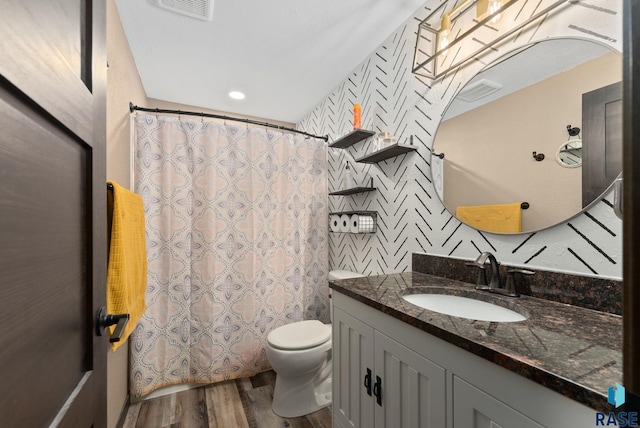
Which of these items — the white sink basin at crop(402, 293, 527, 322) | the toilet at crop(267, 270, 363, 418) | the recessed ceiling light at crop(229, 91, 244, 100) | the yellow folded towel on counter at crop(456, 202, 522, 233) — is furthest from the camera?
the recessed ceiling light at crop(229, 91, 244, 100)

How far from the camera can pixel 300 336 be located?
1.74m

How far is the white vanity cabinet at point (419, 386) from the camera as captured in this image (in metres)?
0.57

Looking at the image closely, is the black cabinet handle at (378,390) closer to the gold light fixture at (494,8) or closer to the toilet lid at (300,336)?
the toilet lid at (300,336)

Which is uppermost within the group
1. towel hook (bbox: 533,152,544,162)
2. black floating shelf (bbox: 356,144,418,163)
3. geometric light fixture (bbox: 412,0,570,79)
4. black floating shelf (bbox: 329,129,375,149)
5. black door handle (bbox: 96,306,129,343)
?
geometric light fixture (bbox: 412,0,570,79)

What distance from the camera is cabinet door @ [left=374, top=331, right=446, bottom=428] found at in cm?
78

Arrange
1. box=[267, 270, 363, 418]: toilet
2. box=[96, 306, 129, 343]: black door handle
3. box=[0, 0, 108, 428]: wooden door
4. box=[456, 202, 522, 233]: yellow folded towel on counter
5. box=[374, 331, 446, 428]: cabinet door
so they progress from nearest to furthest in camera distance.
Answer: box=[0, 0, 108, 428]: wooden door
box=[96, 306, 129, 343]: black door handle
box=[374, 331, 446, 428]: cabinet door
box=[456, 202, 522, 233]: yellow folded towel on counter
box=[267, 270, 363, 418]: toilet

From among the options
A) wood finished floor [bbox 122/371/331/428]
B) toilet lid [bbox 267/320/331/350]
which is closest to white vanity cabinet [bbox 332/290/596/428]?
toilet lid [bbox 267/320/331/350]

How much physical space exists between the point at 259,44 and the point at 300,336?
77.9 inches

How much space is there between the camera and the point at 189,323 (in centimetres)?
192

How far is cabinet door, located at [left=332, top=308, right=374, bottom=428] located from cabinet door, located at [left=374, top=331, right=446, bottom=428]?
0.18 feet

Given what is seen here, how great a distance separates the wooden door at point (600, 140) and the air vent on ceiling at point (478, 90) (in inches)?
13.7

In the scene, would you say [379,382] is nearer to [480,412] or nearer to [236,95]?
[480,412]

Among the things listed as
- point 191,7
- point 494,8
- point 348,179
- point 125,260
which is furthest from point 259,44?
point 125,260

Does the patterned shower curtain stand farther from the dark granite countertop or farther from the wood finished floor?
the dark granite countertop
